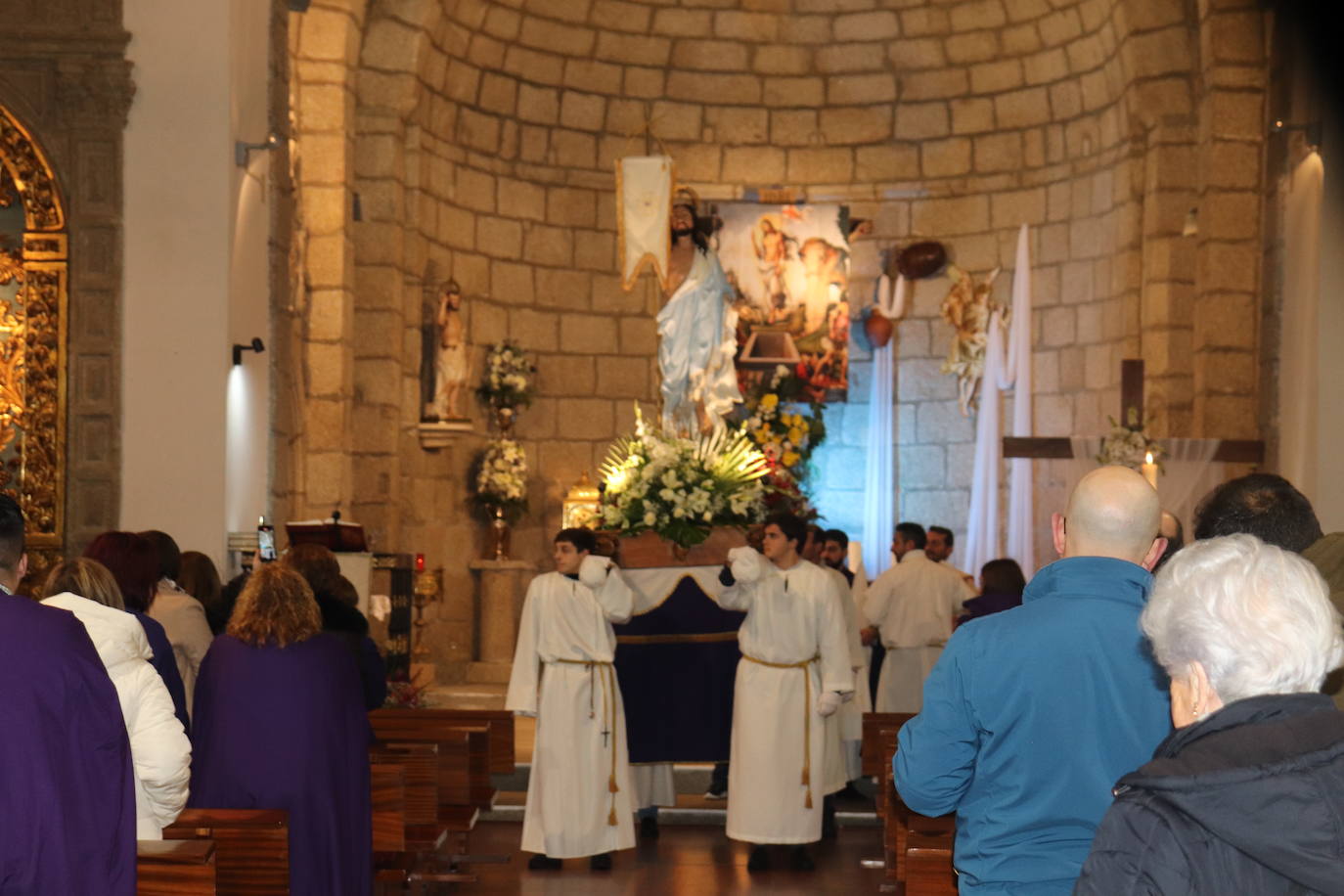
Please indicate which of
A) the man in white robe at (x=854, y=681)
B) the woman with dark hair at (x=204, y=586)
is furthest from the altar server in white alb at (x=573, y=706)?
the woman with dark hair at (x=204, y=586)

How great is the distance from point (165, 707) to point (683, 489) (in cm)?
531

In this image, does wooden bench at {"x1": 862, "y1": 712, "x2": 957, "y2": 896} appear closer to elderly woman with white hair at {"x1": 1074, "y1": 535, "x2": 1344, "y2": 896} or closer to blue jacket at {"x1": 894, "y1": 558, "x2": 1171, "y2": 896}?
blue jacket at {"x1": 894, "y1": 558, "x2": 1171, "y2": 896}

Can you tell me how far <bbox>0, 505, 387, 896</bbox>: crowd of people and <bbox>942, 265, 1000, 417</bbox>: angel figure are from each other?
8.54 metres

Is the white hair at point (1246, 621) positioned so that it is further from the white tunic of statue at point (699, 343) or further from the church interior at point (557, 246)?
the white tunic of statue at point (699, 343)

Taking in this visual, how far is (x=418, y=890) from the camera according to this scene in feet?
23.1

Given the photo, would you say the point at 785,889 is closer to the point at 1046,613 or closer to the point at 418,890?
the point at 418,890

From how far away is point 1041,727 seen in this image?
293cm

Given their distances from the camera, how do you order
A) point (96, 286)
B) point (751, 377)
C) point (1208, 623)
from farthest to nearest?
1. point (751, 377)
2. point (96, 286)
3. point (1208, 623)

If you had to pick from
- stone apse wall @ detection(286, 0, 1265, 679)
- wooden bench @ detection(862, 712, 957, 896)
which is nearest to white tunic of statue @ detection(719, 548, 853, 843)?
wooden bench @ detection(862, 712, 957, 896)

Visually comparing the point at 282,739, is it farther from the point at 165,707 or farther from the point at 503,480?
Answer: the point at 503,480

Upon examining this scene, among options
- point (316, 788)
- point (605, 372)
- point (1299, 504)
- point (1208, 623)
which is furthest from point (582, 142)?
point (1208, 623)

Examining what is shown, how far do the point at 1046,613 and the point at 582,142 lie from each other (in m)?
12.2

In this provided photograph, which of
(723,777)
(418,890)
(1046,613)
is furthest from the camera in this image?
(723,777)

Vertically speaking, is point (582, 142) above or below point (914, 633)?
above
